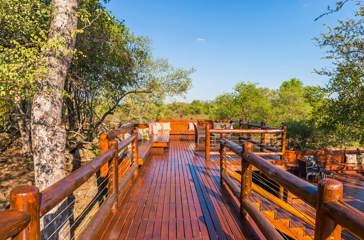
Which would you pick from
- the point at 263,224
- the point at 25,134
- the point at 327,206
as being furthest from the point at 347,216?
the point at 25,134

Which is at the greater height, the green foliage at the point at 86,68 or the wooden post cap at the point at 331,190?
the green foliage at the point at 86,68

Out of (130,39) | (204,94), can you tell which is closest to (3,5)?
(130,39)

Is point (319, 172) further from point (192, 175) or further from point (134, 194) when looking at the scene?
point (134, 194)

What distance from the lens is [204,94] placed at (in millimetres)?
28609

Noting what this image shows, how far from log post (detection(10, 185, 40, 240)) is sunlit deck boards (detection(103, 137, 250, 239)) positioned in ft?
4.34

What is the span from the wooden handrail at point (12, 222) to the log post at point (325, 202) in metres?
1.38

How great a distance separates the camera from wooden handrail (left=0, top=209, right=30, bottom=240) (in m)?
0.82

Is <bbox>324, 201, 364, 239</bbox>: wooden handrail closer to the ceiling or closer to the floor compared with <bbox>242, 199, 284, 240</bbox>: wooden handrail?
closer to the ceiling

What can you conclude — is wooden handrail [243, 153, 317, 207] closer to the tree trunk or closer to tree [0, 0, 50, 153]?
tree [0, 0, 50, 153]

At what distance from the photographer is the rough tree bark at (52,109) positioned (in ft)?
14.0

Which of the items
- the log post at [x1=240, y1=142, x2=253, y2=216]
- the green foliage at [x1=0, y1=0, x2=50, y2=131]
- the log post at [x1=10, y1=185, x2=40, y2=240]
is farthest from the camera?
the green foliage at [x1=0, y1=0, x2=50, y2=131]

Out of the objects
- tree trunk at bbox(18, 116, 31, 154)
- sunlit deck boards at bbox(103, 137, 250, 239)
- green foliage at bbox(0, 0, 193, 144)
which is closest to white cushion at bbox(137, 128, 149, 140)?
green foliage at bbox(0, 0, 193, 144)

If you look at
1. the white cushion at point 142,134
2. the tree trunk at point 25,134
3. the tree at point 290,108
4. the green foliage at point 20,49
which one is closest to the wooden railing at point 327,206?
the green foliage at point 20,49

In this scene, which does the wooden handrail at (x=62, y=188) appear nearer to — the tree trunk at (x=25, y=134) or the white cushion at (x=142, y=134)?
the white cushion at (x=142, y=134)
